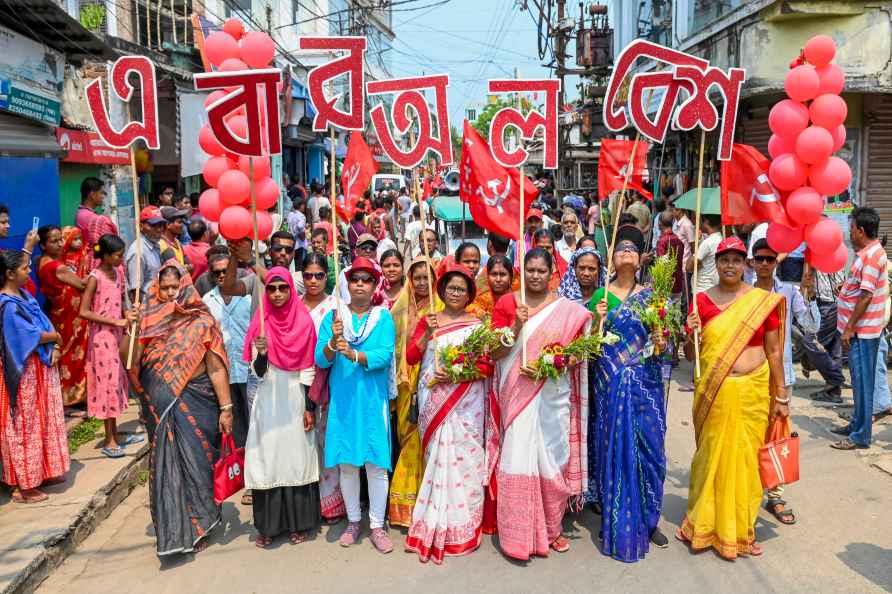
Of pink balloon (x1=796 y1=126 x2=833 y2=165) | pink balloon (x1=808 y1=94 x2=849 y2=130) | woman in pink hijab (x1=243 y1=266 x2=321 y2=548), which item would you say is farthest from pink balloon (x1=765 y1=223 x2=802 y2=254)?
woman in pink hijab (x1=243 y1=266 x2=321 y2=548)

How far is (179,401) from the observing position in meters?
4.48

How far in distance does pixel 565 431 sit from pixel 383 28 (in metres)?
38.2

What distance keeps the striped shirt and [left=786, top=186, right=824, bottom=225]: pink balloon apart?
1137mm

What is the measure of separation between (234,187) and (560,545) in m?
3.13

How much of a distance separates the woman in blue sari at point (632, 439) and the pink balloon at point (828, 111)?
1.86 m

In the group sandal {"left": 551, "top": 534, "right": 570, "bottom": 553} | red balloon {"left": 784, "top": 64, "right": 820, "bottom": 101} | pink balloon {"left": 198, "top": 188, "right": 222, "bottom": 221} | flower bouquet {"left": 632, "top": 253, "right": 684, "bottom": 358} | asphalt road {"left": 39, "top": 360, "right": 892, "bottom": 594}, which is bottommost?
asphalt road {"left": 39, "top": 360, "right": 892, "bottom": 594}

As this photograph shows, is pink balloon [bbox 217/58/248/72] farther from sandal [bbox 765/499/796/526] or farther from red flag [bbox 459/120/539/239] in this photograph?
sandal [bbox 765/499/796/526]

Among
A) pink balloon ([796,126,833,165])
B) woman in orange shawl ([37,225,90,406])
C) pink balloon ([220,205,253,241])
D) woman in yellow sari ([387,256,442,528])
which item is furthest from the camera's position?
woman in orange shawl ([37,225,90,406])

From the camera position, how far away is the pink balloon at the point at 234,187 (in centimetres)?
536

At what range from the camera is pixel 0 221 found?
19.6ft

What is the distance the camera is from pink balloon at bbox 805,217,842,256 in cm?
512

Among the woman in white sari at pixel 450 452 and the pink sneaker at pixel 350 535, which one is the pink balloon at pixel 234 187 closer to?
the woman in white sari at pixel 450 452

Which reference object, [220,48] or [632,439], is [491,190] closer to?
[632,439]

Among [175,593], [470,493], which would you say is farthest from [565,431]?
[175,593]
